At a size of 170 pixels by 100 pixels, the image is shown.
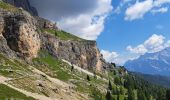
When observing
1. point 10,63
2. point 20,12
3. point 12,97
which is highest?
point 20,12

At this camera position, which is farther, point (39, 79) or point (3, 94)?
point (39, 79)

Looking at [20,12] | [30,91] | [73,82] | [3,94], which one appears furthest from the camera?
[20,12]

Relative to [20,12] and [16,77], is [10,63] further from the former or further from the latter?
[20,12]

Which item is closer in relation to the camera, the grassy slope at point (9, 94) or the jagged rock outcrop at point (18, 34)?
the grassy slope at point (9, 94)

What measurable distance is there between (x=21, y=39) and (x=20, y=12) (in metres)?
20.3

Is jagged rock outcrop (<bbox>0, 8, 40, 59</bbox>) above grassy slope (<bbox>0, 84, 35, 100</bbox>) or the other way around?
above

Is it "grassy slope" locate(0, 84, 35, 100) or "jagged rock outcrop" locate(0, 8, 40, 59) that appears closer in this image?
"grassy slope" locate(0, 84, 35, 100)

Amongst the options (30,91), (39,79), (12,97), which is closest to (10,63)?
(39,79)

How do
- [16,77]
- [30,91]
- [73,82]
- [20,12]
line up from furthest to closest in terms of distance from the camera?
[20,12]
[73,82]
[16,77]
[30,91]

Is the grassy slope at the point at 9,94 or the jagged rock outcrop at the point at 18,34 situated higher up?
the jagged rock outcrop at the point at 18,34

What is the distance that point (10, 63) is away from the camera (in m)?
157

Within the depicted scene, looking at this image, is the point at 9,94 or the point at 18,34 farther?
the point at 18,34

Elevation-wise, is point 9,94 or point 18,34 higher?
point 18,34

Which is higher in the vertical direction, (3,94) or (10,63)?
(10,63)
